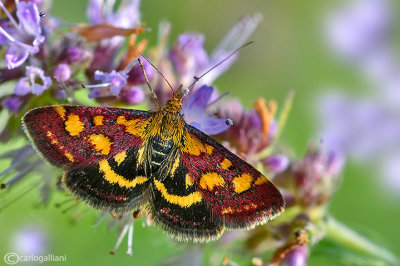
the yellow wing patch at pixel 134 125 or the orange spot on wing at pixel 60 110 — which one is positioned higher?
the yellow wing patch at pixel 134 125

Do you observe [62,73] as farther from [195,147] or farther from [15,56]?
[195,147]

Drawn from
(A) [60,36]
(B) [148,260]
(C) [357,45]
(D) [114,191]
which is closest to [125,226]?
(D) [114,191]

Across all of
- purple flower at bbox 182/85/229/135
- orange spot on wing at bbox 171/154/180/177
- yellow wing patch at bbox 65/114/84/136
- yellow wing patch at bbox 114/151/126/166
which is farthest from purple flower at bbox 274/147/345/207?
yellow wing patch at bbox 65/114/84/136

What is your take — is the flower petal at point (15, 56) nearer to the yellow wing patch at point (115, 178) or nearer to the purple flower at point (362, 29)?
the yellow wing patch at point (115, 178)

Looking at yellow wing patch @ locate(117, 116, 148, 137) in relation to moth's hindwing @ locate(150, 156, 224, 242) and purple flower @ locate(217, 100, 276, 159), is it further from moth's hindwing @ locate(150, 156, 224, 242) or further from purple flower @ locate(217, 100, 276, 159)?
purple flower @ locate(217, 100, 276, 159)

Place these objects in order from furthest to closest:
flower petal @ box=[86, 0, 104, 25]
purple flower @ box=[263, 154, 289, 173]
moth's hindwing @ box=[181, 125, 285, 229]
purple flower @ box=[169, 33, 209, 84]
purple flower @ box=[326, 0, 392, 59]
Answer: purple flower @ box=[326, 0, 392, 59]
purple flower @ box=[169, 33, 209, 84]
flower petal @ box=[86, 0, 104, 25]
purple flower @ box=[263, 154, 289, 173]
moth's hindwing @ box=[181, 125, 285, 229]

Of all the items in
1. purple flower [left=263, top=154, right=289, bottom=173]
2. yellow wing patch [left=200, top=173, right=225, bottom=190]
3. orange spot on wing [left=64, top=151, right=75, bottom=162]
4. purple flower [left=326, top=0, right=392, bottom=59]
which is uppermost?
purple flower [left=326, top=0, right=392, bottom=59]

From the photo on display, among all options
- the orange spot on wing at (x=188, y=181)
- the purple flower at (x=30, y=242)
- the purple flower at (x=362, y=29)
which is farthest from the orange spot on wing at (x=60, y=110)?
the purple flower at (x=362, y=29)
